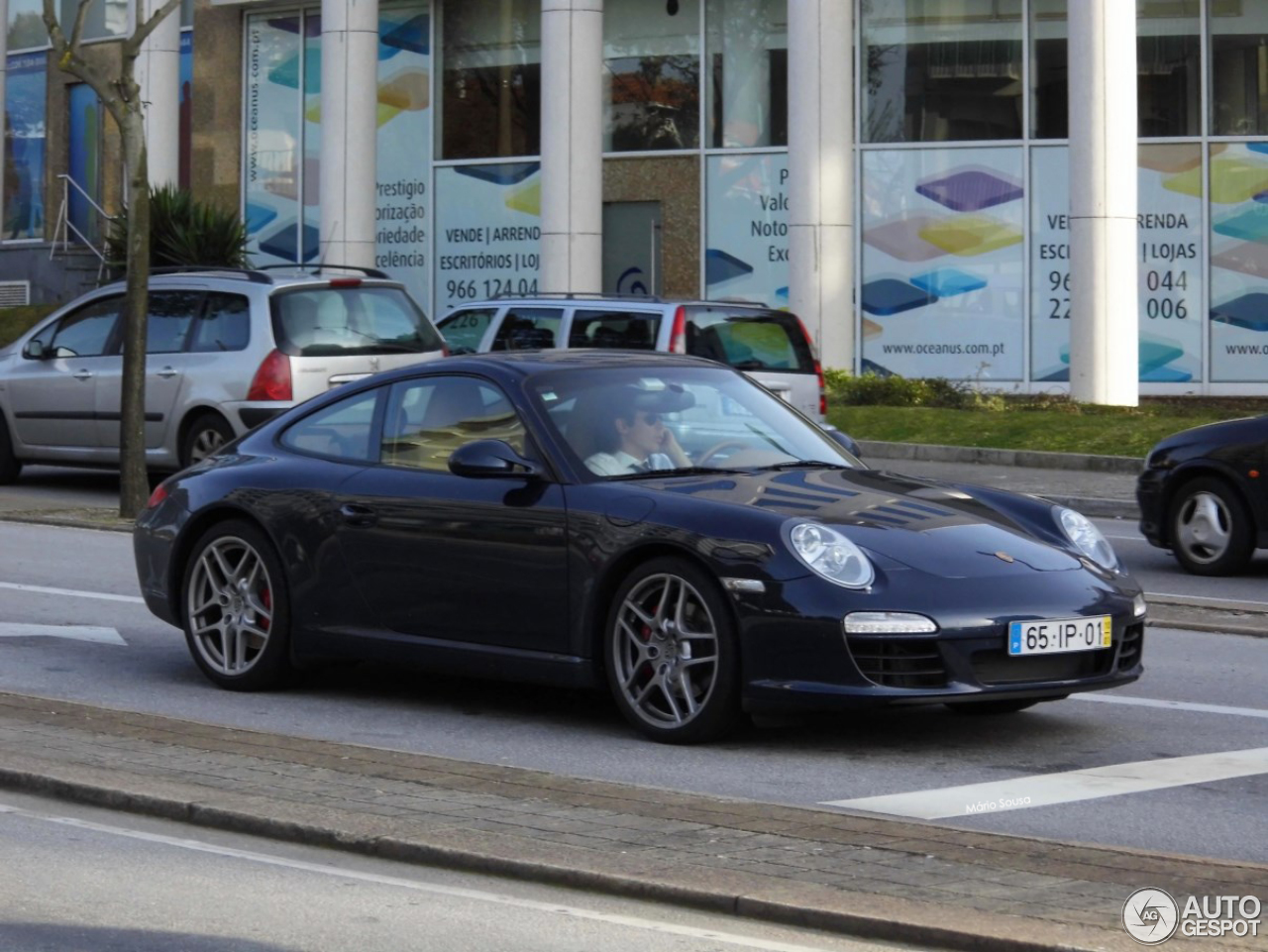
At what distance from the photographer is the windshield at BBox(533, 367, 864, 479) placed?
27.8ft

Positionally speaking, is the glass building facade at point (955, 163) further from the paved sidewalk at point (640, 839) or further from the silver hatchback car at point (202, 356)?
the paved sidewalk at point (640, 839)

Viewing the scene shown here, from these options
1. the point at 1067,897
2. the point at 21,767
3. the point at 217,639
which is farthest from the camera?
the point at 217,639

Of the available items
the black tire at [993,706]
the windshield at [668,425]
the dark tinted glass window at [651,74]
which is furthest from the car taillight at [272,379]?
the dark tinted glass window at [651,74]

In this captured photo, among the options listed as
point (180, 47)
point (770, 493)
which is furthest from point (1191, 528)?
point (180, 47)

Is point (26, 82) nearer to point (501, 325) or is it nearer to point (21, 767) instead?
point (501, 325)

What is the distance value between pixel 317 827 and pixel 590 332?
13235 mm

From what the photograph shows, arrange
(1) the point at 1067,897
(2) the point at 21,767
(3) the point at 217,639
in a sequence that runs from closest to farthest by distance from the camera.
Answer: (1) the point at 1067,897 < (2) the point at 21,767 < (3) the point at 217,639

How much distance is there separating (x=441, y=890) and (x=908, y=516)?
279cm

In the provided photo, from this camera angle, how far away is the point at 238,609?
30.8 ft

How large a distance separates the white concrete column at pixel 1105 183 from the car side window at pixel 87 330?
12254mm

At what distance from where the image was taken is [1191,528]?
14078 millimetres

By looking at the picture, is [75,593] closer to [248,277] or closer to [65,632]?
[65,632]

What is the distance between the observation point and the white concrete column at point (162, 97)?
116 feet

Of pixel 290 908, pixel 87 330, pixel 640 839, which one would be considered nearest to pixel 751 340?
pixel 87 330
